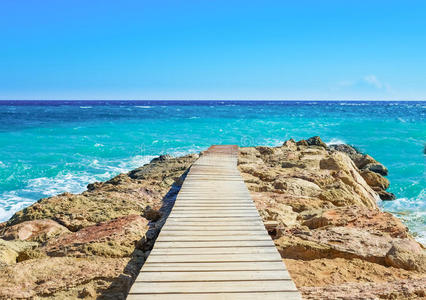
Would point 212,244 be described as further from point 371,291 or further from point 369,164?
point 369,164

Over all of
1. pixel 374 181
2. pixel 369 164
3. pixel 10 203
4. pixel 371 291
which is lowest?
pixel 10 203

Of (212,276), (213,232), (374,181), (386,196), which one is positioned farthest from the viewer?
(374,181)

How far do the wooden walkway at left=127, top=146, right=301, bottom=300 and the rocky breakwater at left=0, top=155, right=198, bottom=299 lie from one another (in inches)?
23.4

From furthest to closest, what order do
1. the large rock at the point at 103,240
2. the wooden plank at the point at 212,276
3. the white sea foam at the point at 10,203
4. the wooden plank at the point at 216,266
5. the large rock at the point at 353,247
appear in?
the white sea foam at the point at 10,203, the large rock at the point at 103,240, the large rock at the point at 353,247, the wooden plank at the point at 216,266, the wooden plank at the point at 212,276

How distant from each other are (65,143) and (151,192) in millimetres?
20986

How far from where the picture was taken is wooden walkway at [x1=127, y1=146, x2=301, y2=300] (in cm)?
384

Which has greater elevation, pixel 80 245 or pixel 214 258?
pixel 214 258

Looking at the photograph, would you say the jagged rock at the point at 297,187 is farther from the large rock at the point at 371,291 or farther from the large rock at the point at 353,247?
the large rock at the point at 371,291

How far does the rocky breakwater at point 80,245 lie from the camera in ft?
15.1

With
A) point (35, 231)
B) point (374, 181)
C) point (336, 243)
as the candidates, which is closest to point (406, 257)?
point (336, 243)

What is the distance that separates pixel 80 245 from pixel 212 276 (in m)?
2.60

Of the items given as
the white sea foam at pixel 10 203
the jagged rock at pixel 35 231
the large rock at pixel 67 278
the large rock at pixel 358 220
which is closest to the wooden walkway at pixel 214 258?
the large rock at pixel 67 278

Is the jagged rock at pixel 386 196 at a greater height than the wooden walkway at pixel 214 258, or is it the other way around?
the wooden walkway at pixel 214 258

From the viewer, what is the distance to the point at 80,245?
5.70 m
